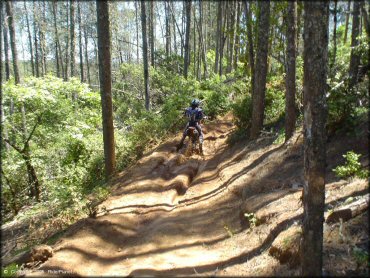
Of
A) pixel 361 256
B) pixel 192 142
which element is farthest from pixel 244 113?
pixel 361 256

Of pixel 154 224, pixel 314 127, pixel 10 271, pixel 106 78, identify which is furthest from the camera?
pixel 106 78

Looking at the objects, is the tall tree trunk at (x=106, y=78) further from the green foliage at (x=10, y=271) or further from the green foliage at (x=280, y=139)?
the green foliage at (x=10, y=271)

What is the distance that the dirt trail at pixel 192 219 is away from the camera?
5.84 metres

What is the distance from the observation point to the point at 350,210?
16.0 feet

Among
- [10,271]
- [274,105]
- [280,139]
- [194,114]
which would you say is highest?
[274,105]

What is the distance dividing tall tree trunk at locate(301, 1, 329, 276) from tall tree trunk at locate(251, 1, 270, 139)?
7684 mm

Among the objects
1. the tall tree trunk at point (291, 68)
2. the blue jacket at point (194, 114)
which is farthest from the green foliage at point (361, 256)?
the blue jacket at point (194, 114)

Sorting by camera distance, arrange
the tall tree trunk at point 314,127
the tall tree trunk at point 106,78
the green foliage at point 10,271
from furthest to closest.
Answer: the tall tree trunk at point 106,78 < the green foliage at point 10,271 < the tall tree trunk at point 314,127

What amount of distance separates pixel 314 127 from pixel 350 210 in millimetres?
1773

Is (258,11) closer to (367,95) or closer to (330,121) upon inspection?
(330,121)

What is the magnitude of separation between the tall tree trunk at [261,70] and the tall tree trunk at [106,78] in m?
4.65

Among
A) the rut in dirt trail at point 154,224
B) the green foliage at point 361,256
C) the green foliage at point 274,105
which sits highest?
the green foliage at point 361,256

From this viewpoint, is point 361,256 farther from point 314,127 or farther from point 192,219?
point 192,219

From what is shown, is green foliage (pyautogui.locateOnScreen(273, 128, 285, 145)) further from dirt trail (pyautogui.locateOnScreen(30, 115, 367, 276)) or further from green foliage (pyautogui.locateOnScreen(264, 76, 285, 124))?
green foliage (pyautogui.locateOnScreen(264, 76, 285, 124))
